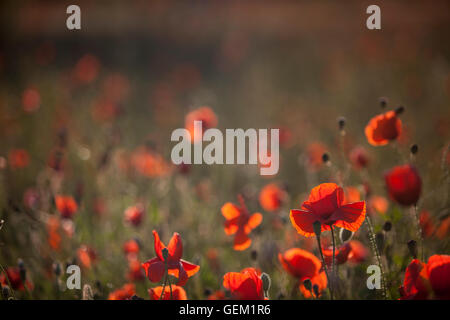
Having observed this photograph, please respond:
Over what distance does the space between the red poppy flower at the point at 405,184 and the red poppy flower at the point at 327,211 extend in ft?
0.29

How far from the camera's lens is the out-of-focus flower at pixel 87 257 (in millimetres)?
1613

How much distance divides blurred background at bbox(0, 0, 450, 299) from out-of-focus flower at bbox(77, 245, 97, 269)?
0.07m

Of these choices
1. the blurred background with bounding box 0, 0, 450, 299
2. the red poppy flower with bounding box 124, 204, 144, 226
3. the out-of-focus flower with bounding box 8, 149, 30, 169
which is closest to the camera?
the red poppy flower with bounding box 124, 204, 144, 226

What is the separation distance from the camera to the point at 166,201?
2471 mm

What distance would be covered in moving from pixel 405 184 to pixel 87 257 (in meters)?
1.24

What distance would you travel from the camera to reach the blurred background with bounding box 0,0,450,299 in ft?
6.24

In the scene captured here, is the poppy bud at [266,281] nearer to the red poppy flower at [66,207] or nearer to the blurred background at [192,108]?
the blurred background at [192,108]

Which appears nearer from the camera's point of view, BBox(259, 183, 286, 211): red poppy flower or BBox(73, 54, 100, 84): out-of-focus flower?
BBox(259, 183, 286, 211): red poppy flower

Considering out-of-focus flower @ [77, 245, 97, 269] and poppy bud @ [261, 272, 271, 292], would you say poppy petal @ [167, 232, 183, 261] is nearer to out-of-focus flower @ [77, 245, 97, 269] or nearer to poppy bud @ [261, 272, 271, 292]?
poppy bud @ [261, 272, 271, 292]

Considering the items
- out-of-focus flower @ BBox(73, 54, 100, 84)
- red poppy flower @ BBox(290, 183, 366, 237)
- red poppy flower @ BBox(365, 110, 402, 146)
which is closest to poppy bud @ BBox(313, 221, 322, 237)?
red poppy flower @ BBox(290, 183, 366, 237)

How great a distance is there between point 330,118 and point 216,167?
130 cm

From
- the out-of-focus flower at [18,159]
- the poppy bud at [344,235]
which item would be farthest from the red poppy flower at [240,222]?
the out-of-focus flower at [18,159]
